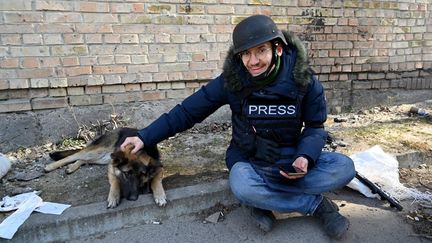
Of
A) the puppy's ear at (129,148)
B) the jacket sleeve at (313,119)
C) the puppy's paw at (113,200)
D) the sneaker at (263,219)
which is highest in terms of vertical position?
the jacket sleeve at (313,119)

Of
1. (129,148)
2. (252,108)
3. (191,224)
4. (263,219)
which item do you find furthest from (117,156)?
(263,219)

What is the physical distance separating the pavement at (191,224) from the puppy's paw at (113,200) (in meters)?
0.04

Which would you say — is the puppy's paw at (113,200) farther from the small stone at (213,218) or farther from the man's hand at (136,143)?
the small stone at (213,218)

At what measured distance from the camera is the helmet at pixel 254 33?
2.45 metres

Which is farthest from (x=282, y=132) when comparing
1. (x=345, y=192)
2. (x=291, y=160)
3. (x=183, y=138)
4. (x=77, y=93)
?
(x=77, y=93)

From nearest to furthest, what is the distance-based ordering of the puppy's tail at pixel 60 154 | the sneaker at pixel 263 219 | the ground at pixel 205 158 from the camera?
the sneaker at pixel 263 219 → the ground at pixel 205 158 → the puppy's tail at pixel 60 154

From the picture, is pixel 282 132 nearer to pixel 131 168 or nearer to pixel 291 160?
pixel 291 160

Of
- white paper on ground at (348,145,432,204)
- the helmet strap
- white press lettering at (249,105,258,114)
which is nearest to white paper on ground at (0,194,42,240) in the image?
white press lettering at (249,105,258,114)

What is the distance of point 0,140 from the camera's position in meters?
3.88

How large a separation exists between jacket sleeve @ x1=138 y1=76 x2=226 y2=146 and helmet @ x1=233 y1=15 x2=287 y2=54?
0.41 metres

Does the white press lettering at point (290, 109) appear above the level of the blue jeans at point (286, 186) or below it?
above

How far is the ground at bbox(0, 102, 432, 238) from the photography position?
3.13m

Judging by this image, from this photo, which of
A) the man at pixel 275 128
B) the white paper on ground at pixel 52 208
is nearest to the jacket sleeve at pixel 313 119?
the man at pixel 275 128

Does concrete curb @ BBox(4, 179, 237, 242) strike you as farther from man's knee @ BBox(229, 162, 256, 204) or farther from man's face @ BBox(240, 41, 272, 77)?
man's face @ BBox(240, 41, 272, 77)
